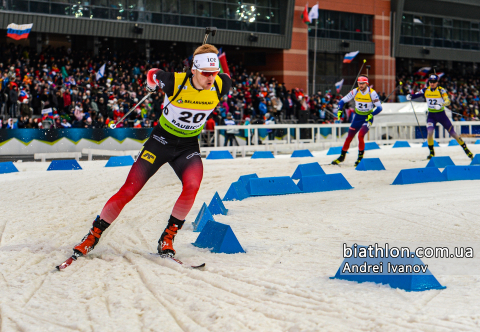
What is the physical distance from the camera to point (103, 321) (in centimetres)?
396

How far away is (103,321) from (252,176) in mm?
7368

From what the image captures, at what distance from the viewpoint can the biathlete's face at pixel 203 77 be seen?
582 centimetres

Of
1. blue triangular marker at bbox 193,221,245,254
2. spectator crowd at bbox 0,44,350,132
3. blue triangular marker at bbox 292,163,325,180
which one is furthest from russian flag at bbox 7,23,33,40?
blue triangular marker at bbox 193,221,245,254

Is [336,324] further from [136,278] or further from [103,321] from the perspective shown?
[136,278]

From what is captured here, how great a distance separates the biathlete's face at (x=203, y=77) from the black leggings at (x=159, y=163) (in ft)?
1.93

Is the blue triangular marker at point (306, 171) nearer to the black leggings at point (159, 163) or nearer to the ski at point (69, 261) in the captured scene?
the black leggings at point (159, 163)

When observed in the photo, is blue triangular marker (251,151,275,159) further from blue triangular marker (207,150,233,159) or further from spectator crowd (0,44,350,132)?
spectator crowd (0,44,350,132)

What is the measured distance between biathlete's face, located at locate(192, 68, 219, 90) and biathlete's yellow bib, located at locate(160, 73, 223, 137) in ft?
0.21

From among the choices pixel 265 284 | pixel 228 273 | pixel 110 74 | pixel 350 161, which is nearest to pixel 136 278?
pixel 228 273

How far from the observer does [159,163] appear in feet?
19.8

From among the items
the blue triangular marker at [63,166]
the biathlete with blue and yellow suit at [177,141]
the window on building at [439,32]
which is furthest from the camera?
the window on building at [439,32]

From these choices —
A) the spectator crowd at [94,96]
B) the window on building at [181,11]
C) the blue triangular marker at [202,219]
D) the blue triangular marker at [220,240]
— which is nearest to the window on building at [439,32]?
the window on building at [181,11]

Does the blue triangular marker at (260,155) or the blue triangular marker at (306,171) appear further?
the blue triangular marker at (260,155)

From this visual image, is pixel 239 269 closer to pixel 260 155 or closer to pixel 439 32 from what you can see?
pixel 260 155
